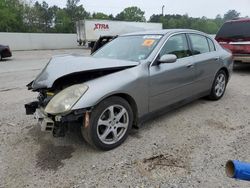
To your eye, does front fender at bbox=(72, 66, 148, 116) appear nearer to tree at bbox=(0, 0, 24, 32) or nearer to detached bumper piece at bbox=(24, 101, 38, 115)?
detached bumper piece at bbox=(24, 101, 38, 115)

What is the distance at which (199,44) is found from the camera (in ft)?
17.1

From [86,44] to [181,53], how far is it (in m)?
25.0

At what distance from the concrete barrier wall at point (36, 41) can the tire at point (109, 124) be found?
85.7 ft

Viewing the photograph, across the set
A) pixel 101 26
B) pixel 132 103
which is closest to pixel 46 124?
pixel 132 103

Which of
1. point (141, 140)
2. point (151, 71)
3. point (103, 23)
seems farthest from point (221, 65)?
point (103, 23)

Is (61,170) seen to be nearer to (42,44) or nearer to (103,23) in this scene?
(103,23)

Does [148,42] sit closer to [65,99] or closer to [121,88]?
[121,88]

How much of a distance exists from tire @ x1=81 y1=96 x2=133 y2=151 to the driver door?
52 centimetres

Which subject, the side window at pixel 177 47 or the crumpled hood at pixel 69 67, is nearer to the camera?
the crumpled hood at pixel 69 67

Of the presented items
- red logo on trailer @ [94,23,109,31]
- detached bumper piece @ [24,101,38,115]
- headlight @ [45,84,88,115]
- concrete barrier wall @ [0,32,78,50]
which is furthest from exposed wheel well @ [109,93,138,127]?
concrete barrier wall @ [0,32,78,50]

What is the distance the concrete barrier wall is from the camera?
27.0 m

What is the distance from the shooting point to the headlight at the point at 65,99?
10.2 ft

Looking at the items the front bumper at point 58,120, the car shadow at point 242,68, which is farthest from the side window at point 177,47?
the car shadow at point 242,68

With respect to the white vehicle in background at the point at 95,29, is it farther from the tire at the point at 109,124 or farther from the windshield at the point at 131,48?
the tire at the point at 109,124
